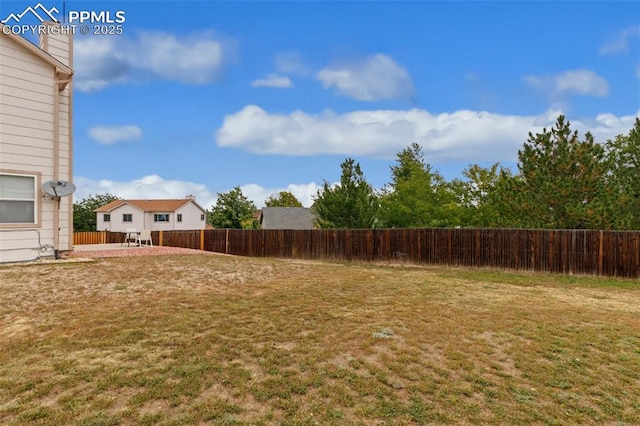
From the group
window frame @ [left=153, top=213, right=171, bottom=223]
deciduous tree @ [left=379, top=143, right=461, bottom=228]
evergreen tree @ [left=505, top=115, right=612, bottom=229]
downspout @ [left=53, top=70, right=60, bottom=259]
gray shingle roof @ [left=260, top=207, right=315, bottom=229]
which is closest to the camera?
downspout @ [left=53, top=70, right=60, bottom=259]

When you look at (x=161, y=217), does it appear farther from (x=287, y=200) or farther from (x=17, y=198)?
(x=17, y=198)

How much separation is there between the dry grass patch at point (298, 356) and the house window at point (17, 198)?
193cm

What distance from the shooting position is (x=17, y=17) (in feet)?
30.4

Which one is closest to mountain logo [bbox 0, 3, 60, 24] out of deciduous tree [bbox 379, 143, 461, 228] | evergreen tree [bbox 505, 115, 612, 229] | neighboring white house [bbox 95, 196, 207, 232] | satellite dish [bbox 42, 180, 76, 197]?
satellite dish [bbox 42, 180, 76, 197]

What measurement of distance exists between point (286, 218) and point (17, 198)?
99.1 feet

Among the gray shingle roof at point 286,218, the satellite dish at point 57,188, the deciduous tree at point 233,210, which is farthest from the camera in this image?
the gray shingle roof at point 286,218

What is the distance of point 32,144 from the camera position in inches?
344

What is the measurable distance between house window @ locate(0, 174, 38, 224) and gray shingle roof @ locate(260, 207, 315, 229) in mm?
28747

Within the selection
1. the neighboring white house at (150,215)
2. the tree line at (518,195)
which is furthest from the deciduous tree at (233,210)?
the neighboring white house at (150,215)

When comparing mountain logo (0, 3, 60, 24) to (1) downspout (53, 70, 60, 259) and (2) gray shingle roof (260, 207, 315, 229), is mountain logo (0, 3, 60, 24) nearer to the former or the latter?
(1) downspout (53, 70, 60, 259)

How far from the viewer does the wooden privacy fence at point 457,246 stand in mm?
11375

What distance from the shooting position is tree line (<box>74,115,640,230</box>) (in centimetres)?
1320

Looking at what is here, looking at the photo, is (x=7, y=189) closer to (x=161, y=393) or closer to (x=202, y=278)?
(x=202, y=278)

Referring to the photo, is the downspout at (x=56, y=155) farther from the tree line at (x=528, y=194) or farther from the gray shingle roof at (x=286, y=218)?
the gray shingle roof at (x=286, y=218)
